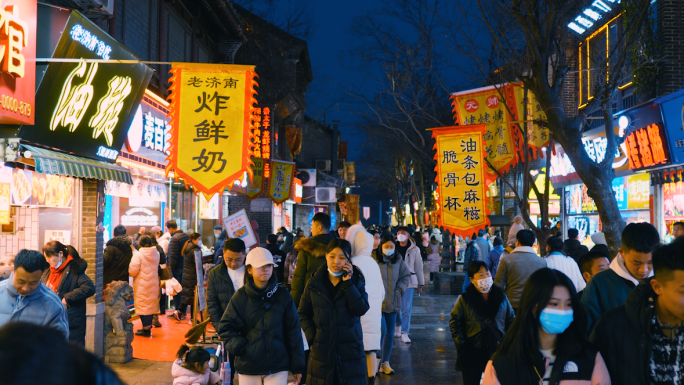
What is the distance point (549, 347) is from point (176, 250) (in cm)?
1132

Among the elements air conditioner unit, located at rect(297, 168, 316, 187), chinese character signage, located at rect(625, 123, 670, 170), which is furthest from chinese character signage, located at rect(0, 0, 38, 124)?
air conditioner unit, located at rect(297, 168, 316, 187)

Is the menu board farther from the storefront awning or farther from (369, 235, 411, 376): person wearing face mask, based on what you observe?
(369, 235, 411, 376): person wearing face mask

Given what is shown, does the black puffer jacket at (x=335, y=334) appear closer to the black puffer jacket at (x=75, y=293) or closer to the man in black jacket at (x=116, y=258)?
the black puffer jacket at (x=75, y=293)

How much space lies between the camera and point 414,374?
872 cm

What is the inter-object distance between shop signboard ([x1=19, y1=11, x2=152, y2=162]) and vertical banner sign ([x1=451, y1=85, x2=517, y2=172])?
7.42 metres

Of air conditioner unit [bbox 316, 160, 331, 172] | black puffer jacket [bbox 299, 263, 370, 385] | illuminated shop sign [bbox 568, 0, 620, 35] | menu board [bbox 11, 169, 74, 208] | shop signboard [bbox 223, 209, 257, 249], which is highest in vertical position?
illuminated shop sign [bbox 568, 0, 620, 35]

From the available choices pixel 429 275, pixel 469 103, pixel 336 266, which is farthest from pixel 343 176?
pixel 336 266

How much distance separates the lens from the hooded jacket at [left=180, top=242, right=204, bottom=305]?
12.2m

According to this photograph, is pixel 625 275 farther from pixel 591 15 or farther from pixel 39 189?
pixel 591 15

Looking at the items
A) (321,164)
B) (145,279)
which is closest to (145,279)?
(145,279)

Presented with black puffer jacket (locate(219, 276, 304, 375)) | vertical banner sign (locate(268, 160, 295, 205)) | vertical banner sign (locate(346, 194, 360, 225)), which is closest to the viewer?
black puffer jacket (locate(219, 276, 304, 375))

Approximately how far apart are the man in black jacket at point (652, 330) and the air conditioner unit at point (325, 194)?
1251 inches

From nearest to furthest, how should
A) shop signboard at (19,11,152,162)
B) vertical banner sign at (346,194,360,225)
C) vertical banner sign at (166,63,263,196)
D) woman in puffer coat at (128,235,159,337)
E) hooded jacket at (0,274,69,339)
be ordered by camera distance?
hooded jacket at (0,274,69,339) < shop signboard at (19,11,152,162) < vertical banner sign at (166,63,263,196) < woman in puffer coat at (128,235,159,337) < vertical banner sign at (346,194,360,225)

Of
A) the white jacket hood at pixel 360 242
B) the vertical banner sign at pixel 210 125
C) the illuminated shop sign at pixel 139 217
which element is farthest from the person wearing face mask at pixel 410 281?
the illuminated shop sign at pixel 139 217
